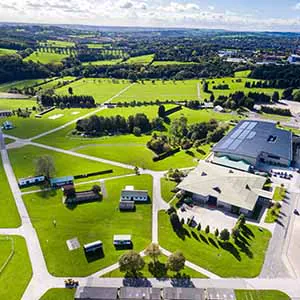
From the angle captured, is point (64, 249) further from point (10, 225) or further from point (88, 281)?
point (10, 225)

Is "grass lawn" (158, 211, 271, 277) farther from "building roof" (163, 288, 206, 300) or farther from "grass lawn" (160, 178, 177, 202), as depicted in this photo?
"grass lawn" (160, 178, 177, 202)

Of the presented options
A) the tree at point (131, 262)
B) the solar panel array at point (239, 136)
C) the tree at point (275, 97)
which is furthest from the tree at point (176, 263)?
the tree at point (275, 97)

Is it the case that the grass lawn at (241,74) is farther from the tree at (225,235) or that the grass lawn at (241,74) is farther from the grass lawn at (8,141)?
the tree at (225,235)

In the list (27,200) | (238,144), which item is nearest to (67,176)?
(27,200)

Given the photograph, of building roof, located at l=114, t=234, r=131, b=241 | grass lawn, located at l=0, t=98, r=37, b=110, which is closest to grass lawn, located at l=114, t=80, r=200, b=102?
grass lawn, located at l=0, t=98, r=37, b=110

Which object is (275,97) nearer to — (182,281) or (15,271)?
(182,281)
